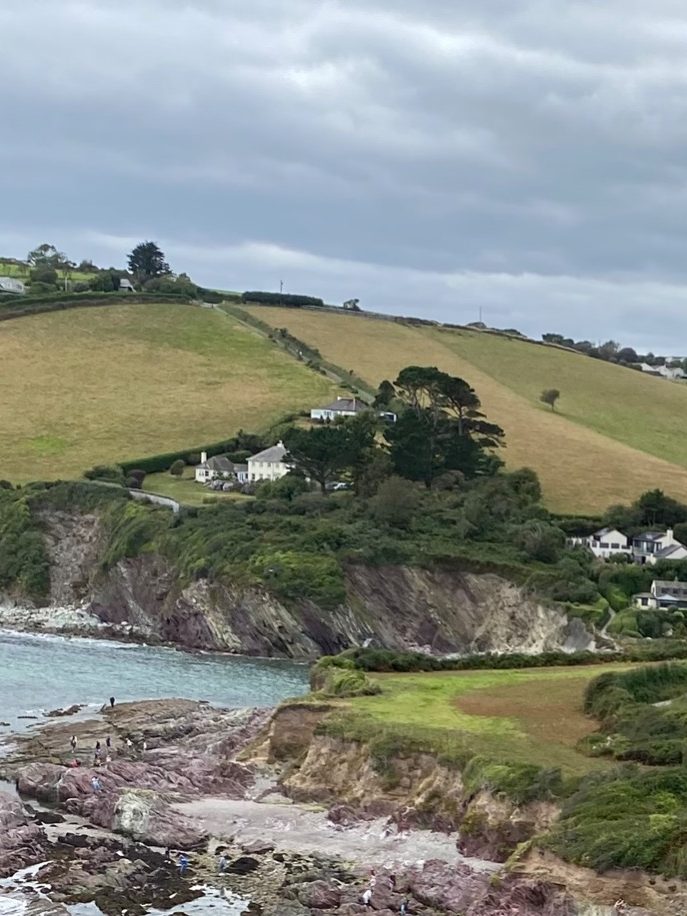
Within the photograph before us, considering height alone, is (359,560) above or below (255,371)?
below

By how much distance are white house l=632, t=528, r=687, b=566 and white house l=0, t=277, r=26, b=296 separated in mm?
83111

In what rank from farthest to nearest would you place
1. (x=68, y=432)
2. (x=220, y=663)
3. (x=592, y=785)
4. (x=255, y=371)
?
(x=255, y=371) < (x=68, y=432) < (x=220, y=663) < (x=592, y=785)

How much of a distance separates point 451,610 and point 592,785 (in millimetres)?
46064

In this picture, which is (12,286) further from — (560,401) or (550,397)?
→ (560,401)

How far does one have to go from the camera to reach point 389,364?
5571 inches

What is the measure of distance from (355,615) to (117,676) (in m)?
17.7

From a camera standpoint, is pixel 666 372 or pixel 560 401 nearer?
pixel 560 401

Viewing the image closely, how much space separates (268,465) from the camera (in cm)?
10356

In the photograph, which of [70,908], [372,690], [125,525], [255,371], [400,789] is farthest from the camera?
[255,371]

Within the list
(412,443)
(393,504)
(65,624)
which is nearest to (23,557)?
(65,624)

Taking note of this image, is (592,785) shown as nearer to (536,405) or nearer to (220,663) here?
(220,663)

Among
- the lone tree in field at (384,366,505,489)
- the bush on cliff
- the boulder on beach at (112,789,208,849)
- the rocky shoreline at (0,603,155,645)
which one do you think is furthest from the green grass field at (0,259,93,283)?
the boulder on beach at (112,789,208,849)

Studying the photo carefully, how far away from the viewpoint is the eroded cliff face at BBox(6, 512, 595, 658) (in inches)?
3147

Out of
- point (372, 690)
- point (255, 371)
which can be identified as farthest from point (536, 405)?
point (372, 690)
